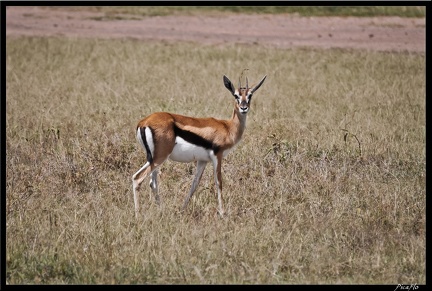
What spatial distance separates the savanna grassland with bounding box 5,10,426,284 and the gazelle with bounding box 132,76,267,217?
0.32 m

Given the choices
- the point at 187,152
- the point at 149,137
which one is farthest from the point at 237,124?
the point at 149,137

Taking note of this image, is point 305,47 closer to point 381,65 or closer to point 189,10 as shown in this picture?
point 381,65

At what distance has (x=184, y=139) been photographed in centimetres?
612

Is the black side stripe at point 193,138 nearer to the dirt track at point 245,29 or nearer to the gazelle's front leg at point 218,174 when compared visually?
the gazelle's front leg at point 218,174

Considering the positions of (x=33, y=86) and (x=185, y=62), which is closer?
(x=33, y=86)

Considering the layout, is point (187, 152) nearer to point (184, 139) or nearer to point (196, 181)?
point (184, 139)

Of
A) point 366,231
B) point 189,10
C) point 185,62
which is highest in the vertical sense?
point 189,10

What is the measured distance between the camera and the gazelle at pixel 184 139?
6023mm

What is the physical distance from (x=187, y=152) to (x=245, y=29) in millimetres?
16325

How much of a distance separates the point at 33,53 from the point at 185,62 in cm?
351

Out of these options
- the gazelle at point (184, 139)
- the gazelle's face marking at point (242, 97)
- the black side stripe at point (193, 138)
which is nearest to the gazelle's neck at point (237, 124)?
the gazelle at point (184, 139)

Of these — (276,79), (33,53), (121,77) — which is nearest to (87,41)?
(33,53)

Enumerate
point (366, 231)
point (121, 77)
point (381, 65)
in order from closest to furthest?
1. point (366, 231)
2. point (121, 77)
3. point (381, 65)

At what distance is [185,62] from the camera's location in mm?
15352
